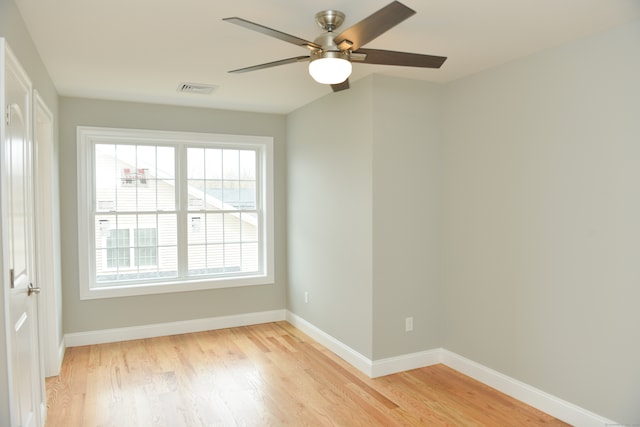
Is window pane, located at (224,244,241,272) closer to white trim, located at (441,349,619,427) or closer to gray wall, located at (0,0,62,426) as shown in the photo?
gray wall, located at (0,0,62,426)

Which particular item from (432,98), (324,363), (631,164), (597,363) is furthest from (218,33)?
→ (597,363)

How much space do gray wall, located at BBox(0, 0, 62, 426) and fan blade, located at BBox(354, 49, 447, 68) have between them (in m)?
1.71

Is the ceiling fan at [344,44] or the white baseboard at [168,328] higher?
the ceiling fan at [344,44]

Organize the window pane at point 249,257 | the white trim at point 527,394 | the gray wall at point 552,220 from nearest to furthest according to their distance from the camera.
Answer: the gray wall at point 552,220 < the white trim at point 527,394 < the window pane at point 249,257

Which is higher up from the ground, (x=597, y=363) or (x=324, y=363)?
(x=597, y=363)

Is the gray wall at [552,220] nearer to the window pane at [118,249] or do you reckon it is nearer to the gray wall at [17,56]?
the gray wall at [17,56]

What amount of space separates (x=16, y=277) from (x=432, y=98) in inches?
129

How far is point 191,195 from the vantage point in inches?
193

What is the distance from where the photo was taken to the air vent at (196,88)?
3867 mm

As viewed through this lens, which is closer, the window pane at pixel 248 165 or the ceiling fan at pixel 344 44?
the ceiling fan at pixel 344 44

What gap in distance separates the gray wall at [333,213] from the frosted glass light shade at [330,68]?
1440 millimetres

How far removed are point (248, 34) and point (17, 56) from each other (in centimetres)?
126

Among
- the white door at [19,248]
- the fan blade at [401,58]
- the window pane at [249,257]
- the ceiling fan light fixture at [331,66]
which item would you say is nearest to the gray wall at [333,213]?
the window pane at [249,257]

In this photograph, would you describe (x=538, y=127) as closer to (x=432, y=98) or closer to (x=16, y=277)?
(x=432, y=98)
